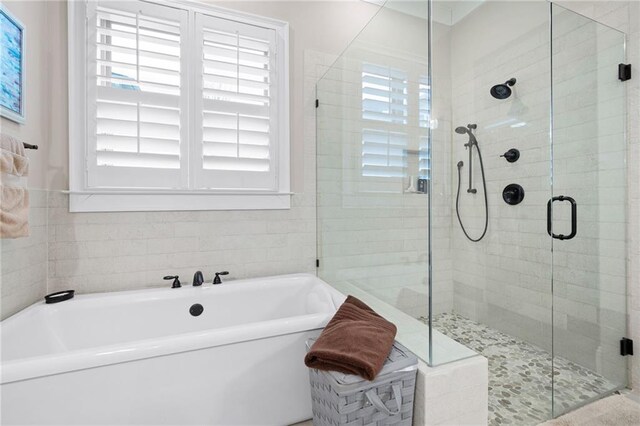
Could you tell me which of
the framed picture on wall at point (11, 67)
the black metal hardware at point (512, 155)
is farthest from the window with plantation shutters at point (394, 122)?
the framed picture on wall at point (11, 67)

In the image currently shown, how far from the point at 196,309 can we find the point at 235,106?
1.45m

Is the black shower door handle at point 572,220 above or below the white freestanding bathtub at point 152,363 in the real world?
above

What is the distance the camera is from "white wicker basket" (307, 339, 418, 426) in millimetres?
1192

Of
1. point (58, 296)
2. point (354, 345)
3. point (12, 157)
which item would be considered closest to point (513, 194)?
point (354, 345)

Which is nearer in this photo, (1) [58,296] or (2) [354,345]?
(2) [354,345]

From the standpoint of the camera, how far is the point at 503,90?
2281 millimetres

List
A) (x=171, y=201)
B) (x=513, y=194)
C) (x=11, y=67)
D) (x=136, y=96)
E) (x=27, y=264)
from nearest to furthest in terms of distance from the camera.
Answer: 1. (x=11, y=67)
2. (x=27, y=264)
3. (x=136, y=96)
4. (x=171, y=201)
5. (x=513, y=194)

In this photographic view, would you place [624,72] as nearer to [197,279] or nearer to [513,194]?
[513,194]

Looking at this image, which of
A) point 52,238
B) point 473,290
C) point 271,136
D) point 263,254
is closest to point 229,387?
point 263,254

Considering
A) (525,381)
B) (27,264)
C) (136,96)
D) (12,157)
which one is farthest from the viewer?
(136,96)

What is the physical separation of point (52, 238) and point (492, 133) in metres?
3.08

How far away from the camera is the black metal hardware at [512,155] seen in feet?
7.34

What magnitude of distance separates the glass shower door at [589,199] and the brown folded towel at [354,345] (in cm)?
123

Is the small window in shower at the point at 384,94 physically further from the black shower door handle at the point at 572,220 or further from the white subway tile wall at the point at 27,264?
the white subway tile wall at the point at 27,264
